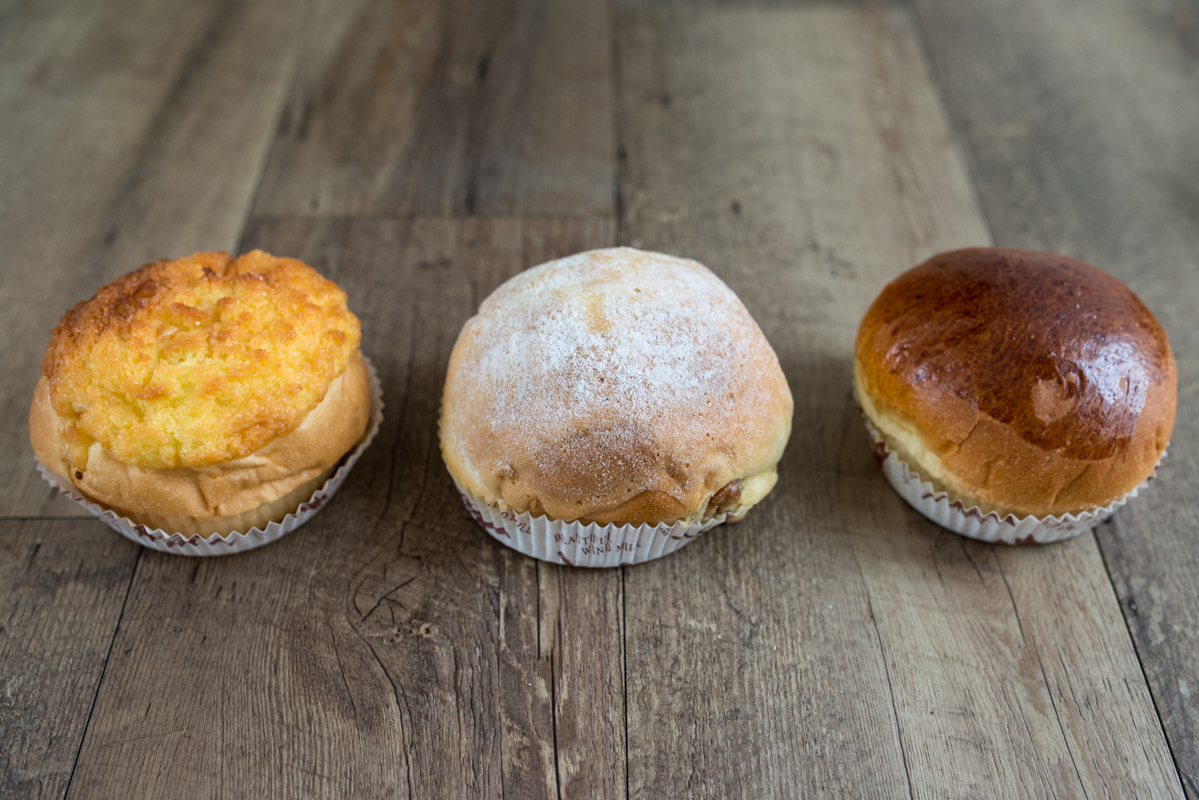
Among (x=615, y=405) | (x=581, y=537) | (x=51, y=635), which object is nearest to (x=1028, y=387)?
(x=615, y=405)

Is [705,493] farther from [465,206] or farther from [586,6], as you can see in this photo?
[586,6]

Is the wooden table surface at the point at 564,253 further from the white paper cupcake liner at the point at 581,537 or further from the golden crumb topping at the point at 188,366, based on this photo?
the golden crumb topping at the point at 188,366

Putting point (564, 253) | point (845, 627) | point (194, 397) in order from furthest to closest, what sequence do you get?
point (564, 253), point (845, 627), point (194, 397)

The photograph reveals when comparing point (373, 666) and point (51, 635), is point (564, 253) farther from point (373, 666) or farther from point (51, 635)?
point (51, 635)

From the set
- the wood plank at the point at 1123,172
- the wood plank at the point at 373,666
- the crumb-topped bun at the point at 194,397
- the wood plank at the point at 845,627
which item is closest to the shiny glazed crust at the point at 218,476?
the crumb-topped bun at the point at 194,397

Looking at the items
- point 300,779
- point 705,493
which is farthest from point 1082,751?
point 300,779

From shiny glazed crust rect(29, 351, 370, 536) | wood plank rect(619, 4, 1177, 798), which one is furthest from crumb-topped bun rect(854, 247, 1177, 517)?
shiny glazed crust rect(29, 351, 370, 536)
